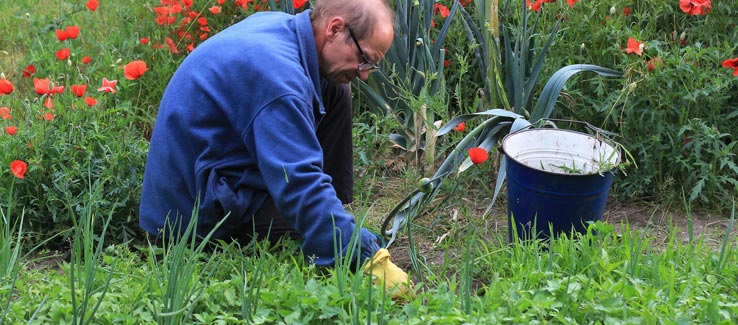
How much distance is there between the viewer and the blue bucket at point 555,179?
292 centimetres

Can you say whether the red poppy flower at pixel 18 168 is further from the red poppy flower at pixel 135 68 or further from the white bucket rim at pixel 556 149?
the white bucket rim at pixel 556 149

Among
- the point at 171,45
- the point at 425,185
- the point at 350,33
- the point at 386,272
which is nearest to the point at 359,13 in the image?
the point at 350,33

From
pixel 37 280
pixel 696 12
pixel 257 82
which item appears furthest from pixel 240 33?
pixel 696 12

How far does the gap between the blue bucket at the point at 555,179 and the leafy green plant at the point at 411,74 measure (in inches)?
19.3

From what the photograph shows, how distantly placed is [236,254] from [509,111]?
48.3 inches

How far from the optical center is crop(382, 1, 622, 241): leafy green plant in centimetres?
316

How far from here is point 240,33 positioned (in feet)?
9.10

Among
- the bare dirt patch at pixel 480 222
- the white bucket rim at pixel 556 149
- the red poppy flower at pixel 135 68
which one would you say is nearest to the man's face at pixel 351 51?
the white bucket rim at pixel 556 149

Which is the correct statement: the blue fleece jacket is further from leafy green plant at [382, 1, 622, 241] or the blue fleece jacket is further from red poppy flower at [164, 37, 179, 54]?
red poppy flower at [164, 37, 179, 54]

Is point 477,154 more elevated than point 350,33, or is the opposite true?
point 350,33

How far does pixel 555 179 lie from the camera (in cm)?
290

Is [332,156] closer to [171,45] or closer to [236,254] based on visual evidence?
[236,254]

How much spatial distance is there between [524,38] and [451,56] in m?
0.69

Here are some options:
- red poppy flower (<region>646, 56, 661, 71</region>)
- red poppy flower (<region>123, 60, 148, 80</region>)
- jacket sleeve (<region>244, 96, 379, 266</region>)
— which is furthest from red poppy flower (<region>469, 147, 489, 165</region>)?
red poppy flower (<region>123, 60, 148, 80</region>)
